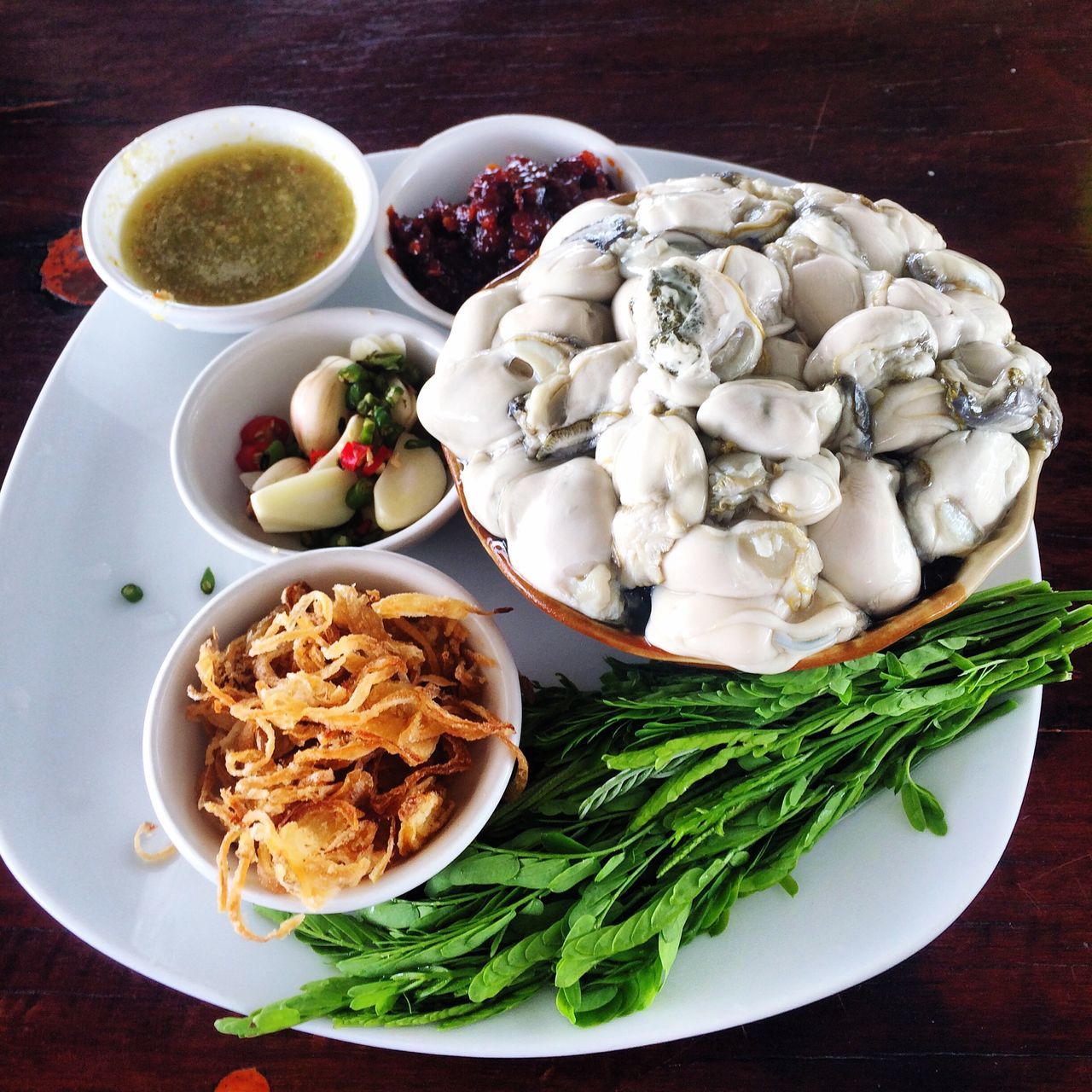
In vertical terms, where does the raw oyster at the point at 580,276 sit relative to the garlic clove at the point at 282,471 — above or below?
above

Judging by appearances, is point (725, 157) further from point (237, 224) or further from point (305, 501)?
point (305, 501)

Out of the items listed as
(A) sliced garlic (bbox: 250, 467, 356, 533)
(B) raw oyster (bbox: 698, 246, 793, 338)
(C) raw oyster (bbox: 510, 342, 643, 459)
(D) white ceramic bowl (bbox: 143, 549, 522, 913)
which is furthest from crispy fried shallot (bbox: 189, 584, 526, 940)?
(B) raw oyster (bbox: 698, 246, 793, 338)

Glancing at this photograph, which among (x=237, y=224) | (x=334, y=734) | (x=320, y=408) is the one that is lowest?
(x=334, y=734)

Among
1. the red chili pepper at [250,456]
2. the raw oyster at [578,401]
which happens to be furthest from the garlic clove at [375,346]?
the raw oyster at [578,401]

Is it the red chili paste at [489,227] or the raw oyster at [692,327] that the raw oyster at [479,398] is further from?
the red chili paste at [489,227]

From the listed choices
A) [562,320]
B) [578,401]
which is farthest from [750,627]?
[562,320]

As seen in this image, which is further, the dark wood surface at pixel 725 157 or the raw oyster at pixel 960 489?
the dark wood surface at pixel 725 157

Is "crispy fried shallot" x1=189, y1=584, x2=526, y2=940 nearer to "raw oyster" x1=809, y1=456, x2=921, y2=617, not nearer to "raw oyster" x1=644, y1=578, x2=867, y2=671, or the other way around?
"raw oyster" x1=644, y1=578, x2=867, y2=671

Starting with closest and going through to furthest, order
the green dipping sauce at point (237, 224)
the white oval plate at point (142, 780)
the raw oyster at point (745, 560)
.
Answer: the raw oyster at point (745, 560) → the white oval plate at point (142, 780) → the green dipping sauce at point (237, 224)
